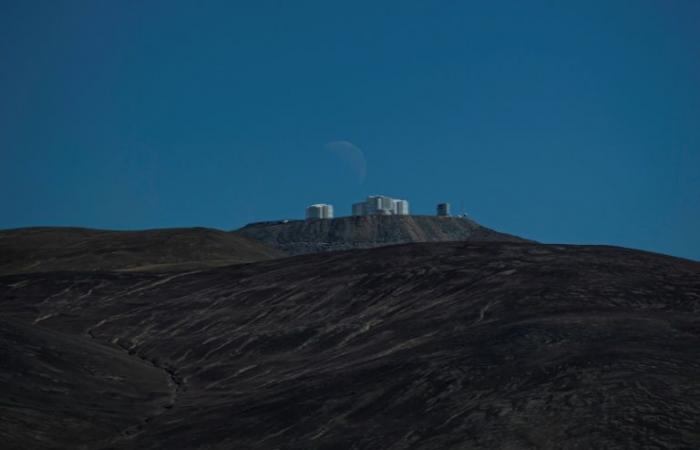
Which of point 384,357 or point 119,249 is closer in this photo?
point 384,357

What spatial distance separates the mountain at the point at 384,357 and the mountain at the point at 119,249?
175 ft

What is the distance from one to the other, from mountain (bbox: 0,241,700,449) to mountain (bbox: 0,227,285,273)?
53371mm

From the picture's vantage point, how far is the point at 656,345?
3114 cm

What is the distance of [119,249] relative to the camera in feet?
433

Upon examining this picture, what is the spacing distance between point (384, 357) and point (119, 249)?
327ft

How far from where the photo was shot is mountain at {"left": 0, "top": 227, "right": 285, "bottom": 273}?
124125 mm

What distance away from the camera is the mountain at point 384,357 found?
26688mm

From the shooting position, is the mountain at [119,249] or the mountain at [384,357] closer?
the mountain at [384,357]

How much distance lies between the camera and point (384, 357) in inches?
1529

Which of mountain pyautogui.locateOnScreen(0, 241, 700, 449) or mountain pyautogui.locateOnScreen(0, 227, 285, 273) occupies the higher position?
mountain pyautogui.locateOnScreen(0, 227, 285, 273)

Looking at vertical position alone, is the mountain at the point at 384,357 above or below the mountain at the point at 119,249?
below

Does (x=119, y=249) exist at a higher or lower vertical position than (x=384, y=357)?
higher

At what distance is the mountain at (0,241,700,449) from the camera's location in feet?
87.6

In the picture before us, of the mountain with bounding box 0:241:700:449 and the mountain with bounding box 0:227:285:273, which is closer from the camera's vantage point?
the mountain with bounding box 0:241:700:449
